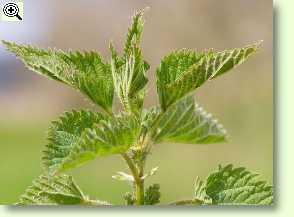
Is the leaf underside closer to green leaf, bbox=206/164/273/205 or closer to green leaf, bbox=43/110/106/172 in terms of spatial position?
green leaf, bbox=43/110/106/172

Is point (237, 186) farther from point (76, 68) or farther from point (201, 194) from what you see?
point (76, 68)

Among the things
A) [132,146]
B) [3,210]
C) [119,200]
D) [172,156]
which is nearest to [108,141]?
[132,146]

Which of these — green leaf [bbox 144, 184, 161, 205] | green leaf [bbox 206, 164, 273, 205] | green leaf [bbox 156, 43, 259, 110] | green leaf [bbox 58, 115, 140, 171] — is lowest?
green leaf [bbox 144, 184, 161, 205]

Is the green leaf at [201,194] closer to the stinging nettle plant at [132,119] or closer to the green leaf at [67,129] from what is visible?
the stinging nettle plant at [132,119]

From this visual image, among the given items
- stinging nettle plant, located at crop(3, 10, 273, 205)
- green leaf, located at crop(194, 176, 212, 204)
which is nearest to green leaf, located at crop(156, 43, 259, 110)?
stinging nettle plant, located at crop(3, 10, 273, 205)

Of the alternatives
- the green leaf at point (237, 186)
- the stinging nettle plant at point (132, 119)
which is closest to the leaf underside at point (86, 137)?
the stinging nettle plant at point (132, 119)

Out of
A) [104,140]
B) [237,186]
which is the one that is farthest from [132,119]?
[237,186]

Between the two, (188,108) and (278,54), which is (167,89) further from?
(278,54)
